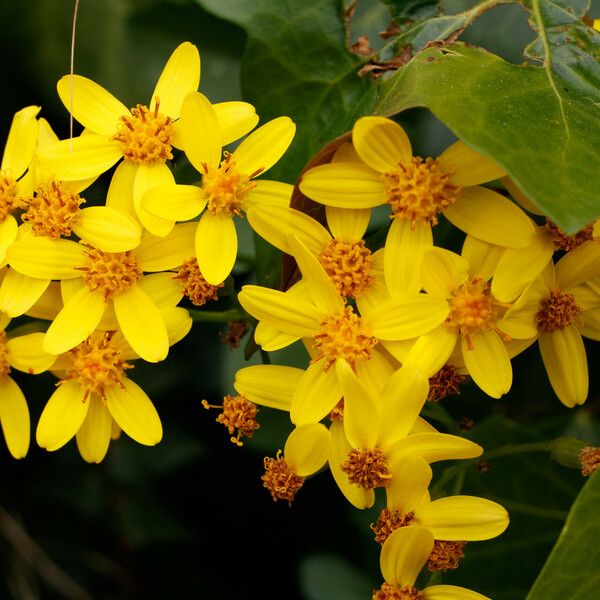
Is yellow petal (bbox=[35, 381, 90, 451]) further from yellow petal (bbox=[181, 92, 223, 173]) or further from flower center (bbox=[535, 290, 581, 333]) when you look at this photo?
flower center (bbox=[535, 290, 581, 333])

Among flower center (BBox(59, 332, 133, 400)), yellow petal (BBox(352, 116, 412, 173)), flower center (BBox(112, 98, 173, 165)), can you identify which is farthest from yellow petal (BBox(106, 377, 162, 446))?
yellow petal (BBox(352, 116, 412, 173))

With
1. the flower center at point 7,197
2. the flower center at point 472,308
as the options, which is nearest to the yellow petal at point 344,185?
the flower center at point 472,308

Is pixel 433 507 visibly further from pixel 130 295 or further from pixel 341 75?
pixel 341 75

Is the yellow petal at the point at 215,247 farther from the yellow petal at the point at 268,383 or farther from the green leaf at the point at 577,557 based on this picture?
the green leaf at the point at 577,557

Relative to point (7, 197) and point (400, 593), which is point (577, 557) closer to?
point (400, 593)

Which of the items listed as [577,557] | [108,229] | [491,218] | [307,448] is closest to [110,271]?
[108,229]
